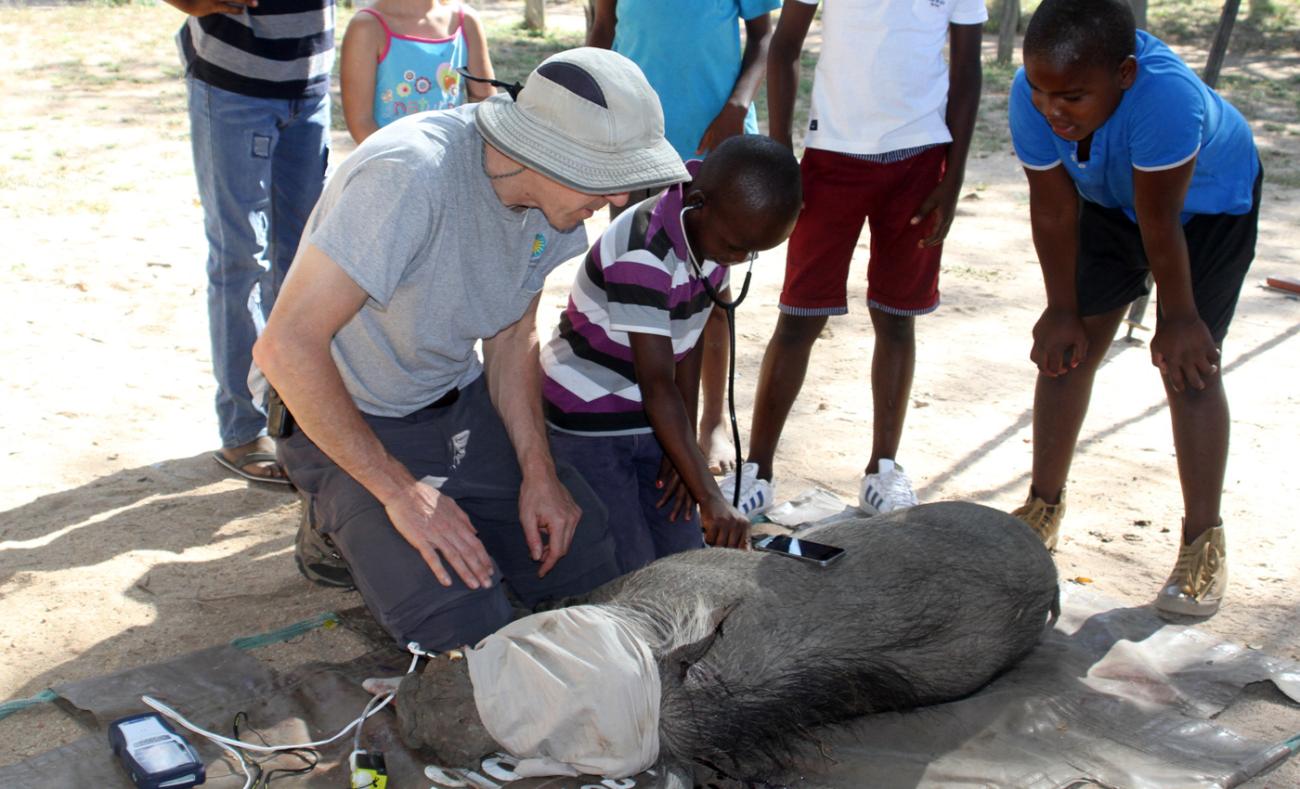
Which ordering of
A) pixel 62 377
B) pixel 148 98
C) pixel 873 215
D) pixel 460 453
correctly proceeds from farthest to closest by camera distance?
pixel 148 98 → pixel 62 377 → pixel 873 215 → pixel 460 453

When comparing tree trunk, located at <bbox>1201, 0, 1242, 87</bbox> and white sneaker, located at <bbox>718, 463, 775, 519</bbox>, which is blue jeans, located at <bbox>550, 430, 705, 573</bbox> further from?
tree trunk, located at <bbox>1201, 0, 1242, 87</bbox>

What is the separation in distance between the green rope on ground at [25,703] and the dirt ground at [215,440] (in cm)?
3

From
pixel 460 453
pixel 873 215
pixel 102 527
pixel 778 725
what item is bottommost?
pixel 102 527

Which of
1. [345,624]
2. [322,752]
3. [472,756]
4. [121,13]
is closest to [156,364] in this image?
[345,624]

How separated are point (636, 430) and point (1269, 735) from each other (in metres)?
1.86

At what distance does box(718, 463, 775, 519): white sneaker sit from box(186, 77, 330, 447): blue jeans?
164 centimetres

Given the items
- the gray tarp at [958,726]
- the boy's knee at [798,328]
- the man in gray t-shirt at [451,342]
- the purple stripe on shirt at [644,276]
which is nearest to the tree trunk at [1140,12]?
the boy's knee at [798,328]

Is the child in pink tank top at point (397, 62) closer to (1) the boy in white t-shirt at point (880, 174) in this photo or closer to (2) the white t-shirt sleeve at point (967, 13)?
(1) the boy in white t-shirt at point (880, 174)

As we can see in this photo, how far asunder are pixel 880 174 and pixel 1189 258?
102 cm

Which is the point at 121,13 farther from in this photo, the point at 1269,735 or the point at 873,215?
the point at 1269,735

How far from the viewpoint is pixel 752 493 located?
4195 mm

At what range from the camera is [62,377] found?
488cm

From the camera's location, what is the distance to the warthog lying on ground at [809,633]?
2645mm

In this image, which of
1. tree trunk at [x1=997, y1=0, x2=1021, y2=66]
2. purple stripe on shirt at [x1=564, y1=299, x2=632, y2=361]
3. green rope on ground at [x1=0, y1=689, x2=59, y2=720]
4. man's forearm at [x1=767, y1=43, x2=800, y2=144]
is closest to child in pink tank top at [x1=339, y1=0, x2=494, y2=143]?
man's forearm at [x1=767, y1=43, x2=800, y2=144]
